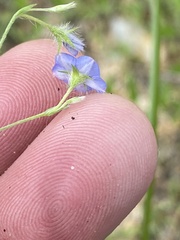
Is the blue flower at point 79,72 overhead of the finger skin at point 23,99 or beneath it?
overhead

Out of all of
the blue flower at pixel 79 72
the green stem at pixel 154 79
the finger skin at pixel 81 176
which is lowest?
the green stem at pixel 154 79

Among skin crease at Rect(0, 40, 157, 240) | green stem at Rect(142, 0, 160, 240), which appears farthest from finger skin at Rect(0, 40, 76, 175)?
green stem at Rect(142, 0, 160, 240)

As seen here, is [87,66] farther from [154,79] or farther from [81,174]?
[154,79]

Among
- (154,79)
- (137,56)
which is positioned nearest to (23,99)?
(154,79)

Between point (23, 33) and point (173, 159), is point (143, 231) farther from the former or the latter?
point (23, 33)

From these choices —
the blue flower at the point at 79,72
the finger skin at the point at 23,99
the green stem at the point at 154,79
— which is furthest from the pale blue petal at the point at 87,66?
the green stem at the point at 154,79

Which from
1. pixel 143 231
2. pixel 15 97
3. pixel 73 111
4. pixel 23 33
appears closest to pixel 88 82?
pixel 73 111

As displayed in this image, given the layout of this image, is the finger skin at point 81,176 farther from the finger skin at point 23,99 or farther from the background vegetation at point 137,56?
the background vegetation at point 137,56
